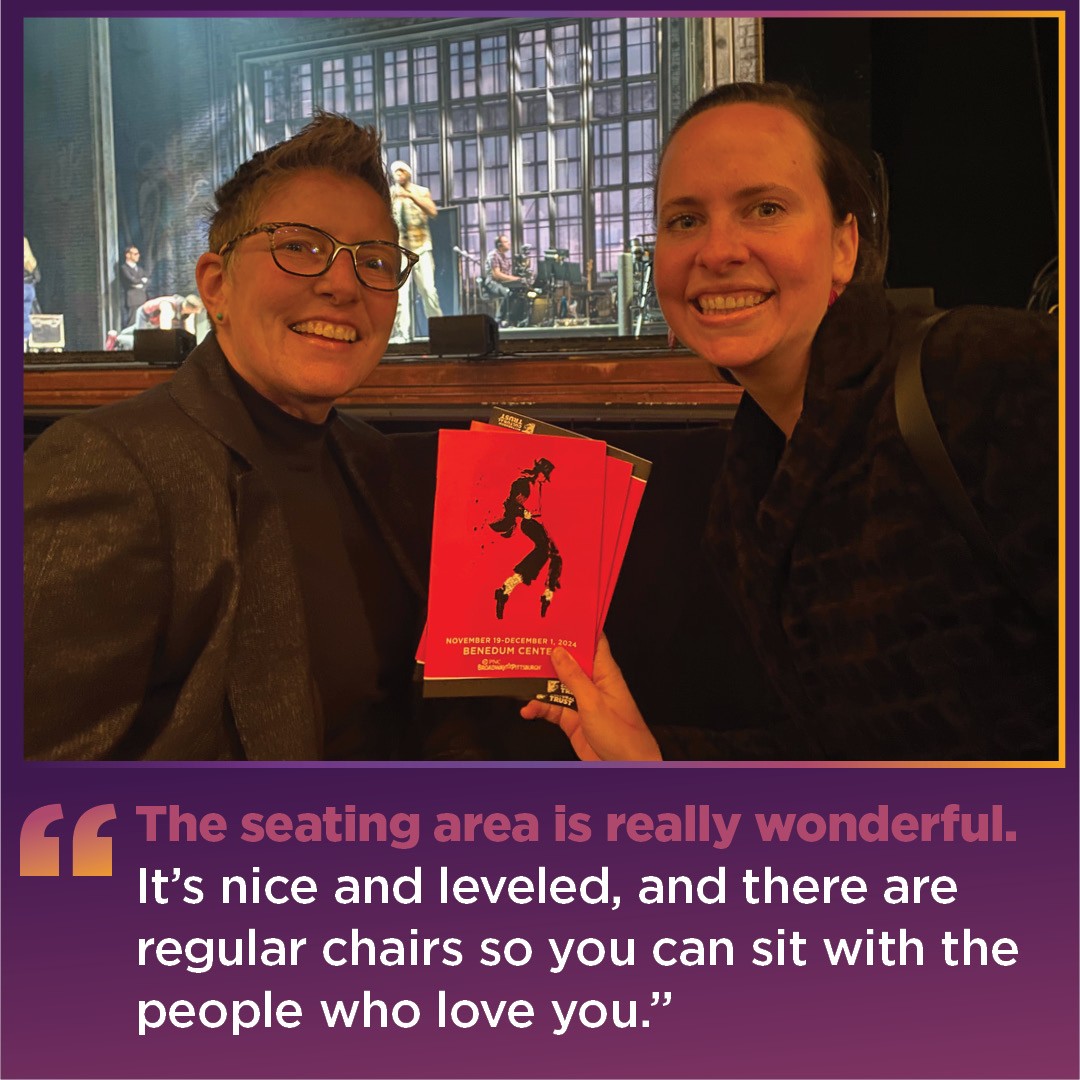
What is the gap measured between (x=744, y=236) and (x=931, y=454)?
34 cm

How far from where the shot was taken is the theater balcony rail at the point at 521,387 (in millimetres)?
1668

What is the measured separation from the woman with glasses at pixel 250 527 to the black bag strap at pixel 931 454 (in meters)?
0.64

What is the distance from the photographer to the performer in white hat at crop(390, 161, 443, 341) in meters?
1.51

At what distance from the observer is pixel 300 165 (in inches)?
49.2

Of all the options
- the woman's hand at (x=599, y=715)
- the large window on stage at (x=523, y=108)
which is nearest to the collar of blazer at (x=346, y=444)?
the woman's hand at (x=599, y=715)

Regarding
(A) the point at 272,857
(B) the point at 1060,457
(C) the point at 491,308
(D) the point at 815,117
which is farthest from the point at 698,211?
(C) the point at 491,308

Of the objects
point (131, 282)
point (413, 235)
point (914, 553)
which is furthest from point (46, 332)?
point (914, 553)

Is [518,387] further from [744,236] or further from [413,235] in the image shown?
[744,236]

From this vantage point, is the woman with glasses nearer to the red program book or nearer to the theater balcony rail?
the red program book

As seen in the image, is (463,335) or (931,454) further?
(463,335)

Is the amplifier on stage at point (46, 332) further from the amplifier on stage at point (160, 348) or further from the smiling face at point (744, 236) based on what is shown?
the smiling face at point (744, 236)

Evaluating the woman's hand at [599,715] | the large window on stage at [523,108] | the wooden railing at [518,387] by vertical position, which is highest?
the large window on stage at [523,108]

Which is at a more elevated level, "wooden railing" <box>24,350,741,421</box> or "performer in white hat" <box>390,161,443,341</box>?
"performer in white hat" <box>390,161,443,341</box>

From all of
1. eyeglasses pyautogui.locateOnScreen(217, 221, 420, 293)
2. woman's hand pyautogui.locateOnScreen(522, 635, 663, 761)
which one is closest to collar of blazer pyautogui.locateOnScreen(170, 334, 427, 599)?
eyeglasses pyautogui.locateOnScreen(217, 221, 420, 293)
